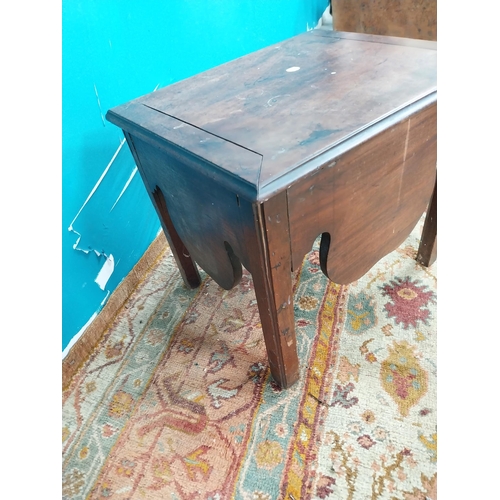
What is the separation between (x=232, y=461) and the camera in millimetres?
905

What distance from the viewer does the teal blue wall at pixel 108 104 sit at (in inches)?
38.9

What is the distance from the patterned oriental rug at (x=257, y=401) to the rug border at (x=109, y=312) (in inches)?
0.9

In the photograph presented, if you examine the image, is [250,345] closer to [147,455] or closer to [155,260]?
[147,455]

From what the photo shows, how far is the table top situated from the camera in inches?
26.5

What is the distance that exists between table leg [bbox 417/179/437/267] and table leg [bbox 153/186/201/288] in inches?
27.8

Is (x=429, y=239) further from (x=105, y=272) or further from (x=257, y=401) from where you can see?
(x=105, y=272)

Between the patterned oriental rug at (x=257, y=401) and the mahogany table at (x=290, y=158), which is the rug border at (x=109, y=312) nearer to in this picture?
the patterned oriental rug at (x=257, y=401)

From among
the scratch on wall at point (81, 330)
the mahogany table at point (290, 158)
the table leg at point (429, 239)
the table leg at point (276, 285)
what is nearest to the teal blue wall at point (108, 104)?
the scratch on wall at point (81, 330)

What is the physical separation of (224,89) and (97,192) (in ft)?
1.55

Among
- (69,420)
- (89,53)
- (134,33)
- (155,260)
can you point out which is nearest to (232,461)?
(69,420)

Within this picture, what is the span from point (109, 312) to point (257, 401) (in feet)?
1.80

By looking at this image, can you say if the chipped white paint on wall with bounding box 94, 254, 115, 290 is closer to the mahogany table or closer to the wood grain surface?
the mahogany table

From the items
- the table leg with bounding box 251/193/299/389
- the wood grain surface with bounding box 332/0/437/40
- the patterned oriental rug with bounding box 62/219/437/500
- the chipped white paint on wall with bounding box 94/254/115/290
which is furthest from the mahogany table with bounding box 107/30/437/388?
the wood grain surface with bounding box 332/0/437/40

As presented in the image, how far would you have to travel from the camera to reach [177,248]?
1.19 metres
